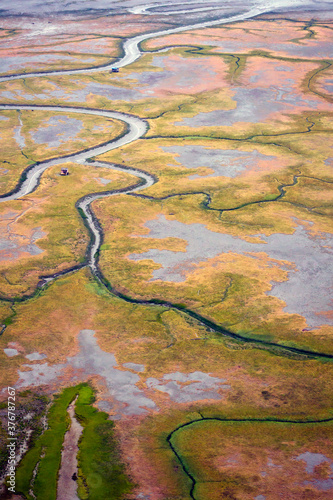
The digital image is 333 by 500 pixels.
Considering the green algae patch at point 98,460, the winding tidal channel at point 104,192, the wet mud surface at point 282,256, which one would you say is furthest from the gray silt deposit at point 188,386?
the wet mud surface at point 282,256

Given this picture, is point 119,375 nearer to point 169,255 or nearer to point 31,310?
point 31,310

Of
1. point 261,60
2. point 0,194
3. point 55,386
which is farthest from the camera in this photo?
point 261,60

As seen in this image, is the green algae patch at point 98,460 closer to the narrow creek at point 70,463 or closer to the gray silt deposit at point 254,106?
the narrow creek at point 70,463

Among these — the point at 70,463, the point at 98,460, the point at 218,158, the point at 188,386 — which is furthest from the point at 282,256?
the point at 70,463

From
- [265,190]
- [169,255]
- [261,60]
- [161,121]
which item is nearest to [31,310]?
[169,255]

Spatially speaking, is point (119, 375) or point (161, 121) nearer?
point (119, 375)

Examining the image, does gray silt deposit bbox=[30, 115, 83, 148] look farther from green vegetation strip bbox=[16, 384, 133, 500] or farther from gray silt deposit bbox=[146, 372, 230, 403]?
green vegetation strip bbox=[16, 384, 133, 500]

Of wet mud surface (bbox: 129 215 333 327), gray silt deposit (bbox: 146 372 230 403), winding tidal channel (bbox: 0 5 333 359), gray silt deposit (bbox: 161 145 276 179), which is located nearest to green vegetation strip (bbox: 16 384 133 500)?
gray silt deposit (bbox: 146 372 230 403)
